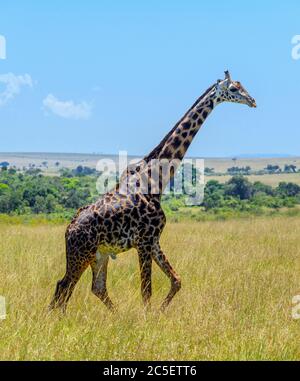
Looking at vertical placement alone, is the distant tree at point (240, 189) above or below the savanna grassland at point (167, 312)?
below

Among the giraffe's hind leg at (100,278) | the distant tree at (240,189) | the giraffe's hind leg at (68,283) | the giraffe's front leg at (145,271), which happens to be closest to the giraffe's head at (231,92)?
the giraffe's front leg at (145,271)

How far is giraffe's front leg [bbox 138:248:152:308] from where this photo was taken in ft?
24.3

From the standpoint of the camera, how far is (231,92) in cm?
791

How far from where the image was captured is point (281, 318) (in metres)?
7.18

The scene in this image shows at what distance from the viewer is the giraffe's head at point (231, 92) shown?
7910mm

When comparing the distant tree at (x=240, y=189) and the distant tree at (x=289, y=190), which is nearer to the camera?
the distant tree at (x=289, y=190)

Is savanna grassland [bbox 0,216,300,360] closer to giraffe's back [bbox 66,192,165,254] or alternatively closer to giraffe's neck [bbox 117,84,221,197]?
giraffe's back [bbox 66,192,165,254]

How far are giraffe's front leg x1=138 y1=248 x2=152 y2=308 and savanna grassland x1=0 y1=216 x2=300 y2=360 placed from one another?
160 millimetres

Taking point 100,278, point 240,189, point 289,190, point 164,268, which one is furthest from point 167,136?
point 289,190

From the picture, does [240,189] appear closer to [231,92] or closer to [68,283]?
[231,92]

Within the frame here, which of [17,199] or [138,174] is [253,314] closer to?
[138,174]

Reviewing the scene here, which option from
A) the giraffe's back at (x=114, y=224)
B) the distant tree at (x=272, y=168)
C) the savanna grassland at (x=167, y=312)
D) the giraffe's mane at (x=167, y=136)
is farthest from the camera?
the distant tree at (x=272, y=168)

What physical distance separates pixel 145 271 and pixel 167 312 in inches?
19.2

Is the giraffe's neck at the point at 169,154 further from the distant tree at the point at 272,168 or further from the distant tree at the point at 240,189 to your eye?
the distant tree at the point at 272,168
